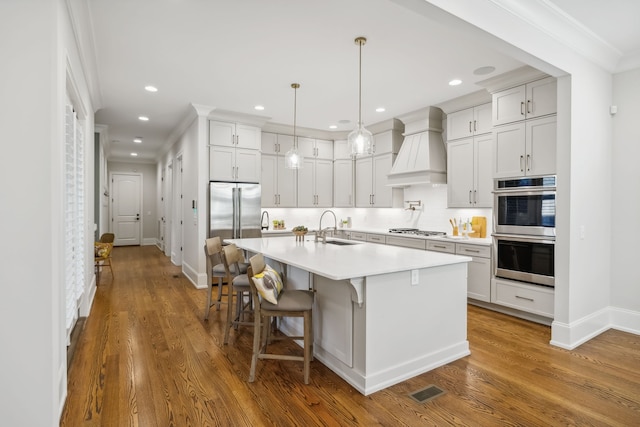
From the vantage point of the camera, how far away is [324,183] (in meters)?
7.05

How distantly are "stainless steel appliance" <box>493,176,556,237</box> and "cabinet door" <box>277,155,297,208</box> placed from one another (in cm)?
370

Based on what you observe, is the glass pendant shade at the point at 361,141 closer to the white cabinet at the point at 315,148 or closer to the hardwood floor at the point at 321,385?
the hardwood floor at the point at 321,385

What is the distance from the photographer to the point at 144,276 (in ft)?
20.3

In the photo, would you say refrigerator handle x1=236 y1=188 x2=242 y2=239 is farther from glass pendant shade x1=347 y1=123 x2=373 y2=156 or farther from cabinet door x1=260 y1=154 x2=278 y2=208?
glass pendant shade x1=347 y1=123 x2=373 y2=156

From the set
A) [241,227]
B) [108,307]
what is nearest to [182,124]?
[241,227]

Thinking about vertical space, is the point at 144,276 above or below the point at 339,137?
below

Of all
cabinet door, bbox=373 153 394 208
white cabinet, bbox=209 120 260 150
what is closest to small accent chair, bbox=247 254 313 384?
white cabinet, bbox=209 120 260 150

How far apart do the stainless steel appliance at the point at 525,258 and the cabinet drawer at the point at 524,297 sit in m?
0.08

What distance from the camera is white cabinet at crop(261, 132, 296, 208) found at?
21.0 feet

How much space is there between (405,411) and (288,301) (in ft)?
3.50

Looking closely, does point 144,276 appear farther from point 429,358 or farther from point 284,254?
point 429,358

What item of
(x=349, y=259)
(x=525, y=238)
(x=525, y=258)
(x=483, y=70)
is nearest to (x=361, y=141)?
(x=349, y=259)

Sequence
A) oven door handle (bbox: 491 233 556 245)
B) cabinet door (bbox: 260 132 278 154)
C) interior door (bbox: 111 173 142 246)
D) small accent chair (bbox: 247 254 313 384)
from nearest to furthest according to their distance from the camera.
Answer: small accent chair (bbox: 247 254 313 384)
oven door handle (bbox: 491 233 556 245)
cabinet door (bbox: 260 132 278 154)
interior door (bbox: 111 173 142 246)

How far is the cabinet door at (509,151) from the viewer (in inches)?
152
